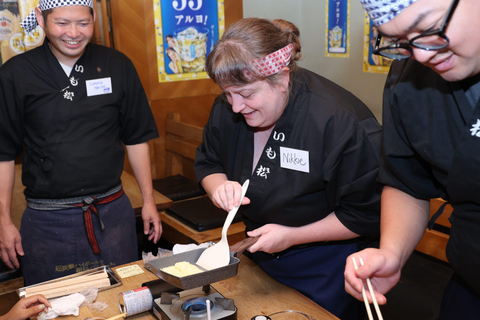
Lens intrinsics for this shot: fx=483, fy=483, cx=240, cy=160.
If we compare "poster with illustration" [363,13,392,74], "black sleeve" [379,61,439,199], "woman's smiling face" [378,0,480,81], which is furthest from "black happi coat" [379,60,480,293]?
"poster with illustration" [363,13,392,74]

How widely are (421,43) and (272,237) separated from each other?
0.73 metres

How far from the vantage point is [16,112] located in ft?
6.68

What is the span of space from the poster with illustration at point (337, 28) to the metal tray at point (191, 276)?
2757mm

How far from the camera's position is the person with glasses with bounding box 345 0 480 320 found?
0.82 metres

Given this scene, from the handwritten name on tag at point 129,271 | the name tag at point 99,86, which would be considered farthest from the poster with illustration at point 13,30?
the handwritten name on tag at point 129,271

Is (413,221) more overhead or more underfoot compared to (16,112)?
more underfoot

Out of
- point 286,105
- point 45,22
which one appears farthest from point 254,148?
point 45,22

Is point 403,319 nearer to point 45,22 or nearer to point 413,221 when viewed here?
point 413,221

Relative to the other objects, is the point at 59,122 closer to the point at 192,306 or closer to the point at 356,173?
the point at 192,306

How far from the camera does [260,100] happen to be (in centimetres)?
146

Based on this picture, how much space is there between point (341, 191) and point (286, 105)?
320 millimetres

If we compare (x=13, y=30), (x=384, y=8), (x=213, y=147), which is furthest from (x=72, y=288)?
(x=13, y=30)

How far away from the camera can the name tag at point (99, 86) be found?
2130 millimetres

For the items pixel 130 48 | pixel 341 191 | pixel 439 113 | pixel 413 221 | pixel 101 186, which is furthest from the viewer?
pixel 130 48
